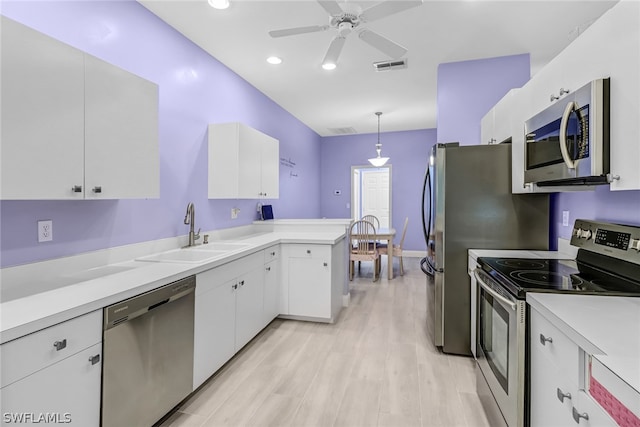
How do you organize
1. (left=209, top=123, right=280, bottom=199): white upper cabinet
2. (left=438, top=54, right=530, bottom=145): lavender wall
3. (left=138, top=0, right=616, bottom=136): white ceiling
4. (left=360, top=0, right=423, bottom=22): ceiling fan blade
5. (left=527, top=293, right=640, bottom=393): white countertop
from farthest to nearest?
1. (left=438, top=54, right=530, bottom=145): lavender wall
2. (left=209, top=123, right=280, bottom=199): white upper cabinet
3. (left=138, top=0, right=616, bottom=136): white ceiling
4. (left=360, top=0, right=423, bottom=22): ceiling fan blade
5. (left=527, top=293, right=640, bottom=393): white countertop

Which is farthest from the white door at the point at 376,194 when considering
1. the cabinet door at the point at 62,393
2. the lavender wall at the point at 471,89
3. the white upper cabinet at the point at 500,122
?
the cabinet door at the point at 62,393

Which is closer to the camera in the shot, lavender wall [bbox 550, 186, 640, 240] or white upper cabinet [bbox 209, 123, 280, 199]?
lavender wall [bbox 550, 186, 640, 240]

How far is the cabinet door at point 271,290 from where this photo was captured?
3.01 metres

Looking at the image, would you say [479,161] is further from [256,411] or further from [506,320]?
[256,411]

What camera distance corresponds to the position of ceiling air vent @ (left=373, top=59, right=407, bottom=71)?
3459 millimetres

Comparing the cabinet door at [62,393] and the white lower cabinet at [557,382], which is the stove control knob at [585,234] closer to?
the white lower cabinet at [557,382]

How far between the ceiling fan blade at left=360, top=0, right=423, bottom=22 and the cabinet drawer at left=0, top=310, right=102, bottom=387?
225 cm

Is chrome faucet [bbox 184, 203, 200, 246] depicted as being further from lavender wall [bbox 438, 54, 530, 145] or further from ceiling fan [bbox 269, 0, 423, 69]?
lavender wall [bbox 438, 54, 530, 145]

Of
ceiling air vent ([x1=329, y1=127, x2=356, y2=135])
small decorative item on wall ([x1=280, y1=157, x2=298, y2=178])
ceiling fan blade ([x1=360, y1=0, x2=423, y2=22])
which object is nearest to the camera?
ceiling fan blade ([x1=360, y1=0, x2=423, y2=22])

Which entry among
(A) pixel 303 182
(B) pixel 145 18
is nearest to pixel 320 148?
(A) pixel 303 182

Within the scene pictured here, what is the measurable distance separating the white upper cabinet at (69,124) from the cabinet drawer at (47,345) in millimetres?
596

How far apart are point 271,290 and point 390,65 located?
9.04ft

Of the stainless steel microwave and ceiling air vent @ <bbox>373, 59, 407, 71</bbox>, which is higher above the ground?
ceiling air vent @ <bbox>373, 59, 407, 71</bbox>

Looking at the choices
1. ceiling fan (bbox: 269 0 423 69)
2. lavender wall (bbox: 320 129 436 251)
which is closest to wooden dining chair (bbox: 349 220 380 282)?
lavender wall (bbox: 320 129 436 251)
